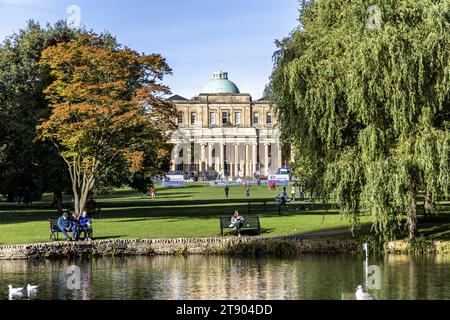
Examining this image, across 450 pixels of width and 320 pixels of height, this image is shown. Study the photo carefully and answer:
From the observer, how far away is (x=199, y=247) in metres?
30.5

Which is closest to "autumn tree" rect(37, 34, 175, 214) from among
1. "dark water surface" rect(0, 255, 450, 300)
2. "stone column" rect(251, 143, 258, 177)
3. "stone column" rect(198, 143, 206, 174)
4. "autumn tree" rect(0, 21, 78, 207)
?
"autumn tree" rect(0, 21, 78, 207)

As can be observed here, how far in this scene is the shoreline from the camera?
29.5m

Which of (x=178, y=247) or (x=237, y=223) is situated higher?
(x=237, y=223)

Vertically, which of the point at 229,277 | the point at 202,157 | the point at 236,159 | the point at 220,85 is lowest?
the point at 229,277

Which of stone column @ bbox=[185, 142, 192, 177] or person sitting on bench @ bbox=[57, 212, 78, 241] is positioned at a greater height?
stone column @ bbox=[185, 142, 192, 177]

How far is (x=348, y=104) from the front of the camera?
28.2 meters

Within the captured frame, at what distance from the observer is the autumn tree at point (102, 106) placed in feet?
133

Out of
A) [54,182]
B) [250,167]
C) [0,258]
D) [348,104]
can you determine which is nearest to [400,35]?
[348,104]

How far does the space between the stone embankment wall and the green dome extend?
13870 cm

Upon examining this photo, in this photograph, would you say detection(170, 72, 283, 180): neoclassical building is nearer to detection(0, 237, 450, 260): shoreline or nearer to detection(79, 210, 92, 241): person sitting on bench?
detection(79, 210, 92, 241): person sitting on bench

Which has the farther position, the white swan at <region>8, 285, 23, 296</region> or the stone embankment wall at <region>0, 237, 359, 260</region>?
the stone embankment wall at <region>0, 237, 359, 260</region>

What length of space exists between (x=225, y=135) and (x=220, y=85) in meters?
15.8

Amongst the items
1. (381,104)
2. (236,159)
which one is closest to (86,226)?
(381,104)

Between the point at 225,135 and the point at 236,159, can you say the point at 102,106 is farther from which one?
the point at 225,135
